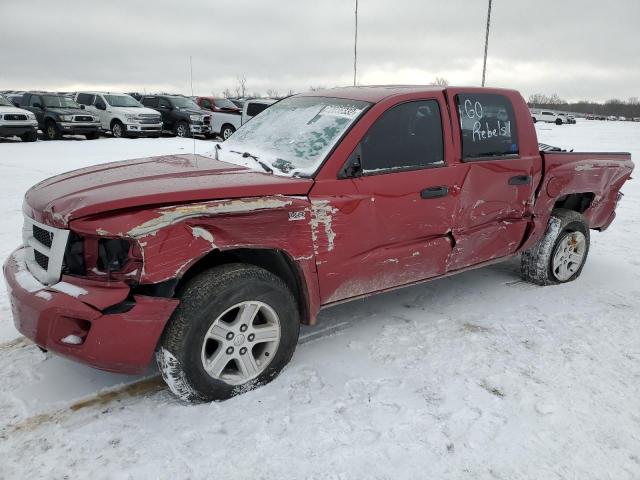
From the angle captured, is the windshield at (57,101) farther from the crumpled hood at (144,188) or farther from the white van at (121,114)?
the crumpled hood at (144,188)

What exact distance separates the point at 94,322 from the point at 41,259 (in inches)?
24.1

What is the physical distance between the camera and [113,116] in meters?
19.7

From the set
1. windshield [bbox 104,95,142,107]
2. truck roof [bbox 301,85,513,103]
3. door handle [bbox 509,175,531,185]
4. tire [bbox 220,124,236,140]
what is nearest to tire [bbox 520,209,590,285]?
door handle [bbox 509,175,531,185]

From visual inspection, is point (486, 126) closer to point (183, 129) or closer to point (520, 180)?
point (520, 180)

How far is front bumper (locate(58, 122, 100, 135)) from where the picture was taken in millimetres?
18344

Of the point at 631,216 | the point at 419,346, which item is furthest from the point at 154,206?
the point at 631,216

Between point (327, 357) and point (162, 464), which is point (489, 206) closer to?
point (327, 357)

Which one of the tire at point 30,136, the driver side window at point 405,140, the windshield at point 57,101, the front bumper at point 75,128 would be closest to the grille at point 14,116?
the tire at point 30,136

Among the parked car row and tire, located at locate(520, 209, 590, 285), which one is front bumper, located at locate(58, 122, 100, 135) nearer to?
the parked car row

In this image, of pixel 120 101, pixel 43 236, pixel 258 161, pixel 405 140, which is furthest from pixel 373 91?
pixel 120 101

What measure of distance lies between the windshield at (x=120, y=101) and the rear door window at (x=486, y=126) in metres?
18.9

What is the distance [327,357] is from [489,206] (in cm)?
176

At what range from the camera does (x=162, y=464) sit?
2.42 metres

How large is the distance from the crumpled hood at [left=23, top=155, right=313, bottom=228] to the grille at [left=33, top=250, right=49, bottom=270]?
0.20m
